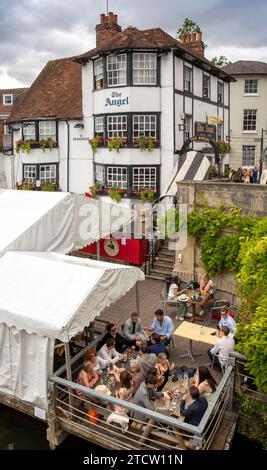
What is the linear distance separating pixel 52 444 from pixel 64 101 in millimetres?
22626

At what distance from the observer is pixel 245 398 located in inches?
324

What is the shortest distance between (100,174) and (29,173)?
5695 mm

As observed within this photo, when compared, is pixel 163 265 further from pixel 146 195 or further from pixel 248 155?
pixel 248 155

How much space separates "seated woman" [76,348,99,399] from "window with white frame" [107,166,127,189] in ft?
47.8

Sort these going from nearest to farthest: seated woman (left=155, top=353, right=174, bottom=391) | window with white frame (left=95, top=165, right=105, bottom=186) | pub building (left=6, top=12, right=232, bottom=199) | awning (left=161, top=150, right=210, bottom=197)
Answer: seated woman (left=155, top=353, right=174, bottom=391)
awning (left=161, top=150, right=210, bottom=197)
pub building (left=6, top=12, right=232, bottom=199)
window with white frame (left=95, top=165, right=105, bottom=186)

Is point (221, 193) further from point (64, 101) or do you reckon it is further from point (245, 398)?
point (64, 101)

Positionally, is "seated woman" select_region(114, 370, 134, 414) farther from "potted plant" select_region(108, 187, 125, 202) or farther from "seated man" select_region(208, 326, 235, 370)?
"potted plant" select_region(108, 187, 125, 202)

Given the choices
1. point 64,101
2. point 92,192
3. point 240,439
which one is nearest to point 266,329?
point 240,439

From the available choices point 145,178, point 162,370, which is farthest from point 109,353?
point 145,178

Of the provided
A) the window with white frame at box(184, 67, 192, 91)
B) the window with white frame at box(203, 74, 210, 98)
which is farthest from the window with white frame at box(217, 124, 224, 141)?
the window with white frame at box(184, 67, 192, 91)

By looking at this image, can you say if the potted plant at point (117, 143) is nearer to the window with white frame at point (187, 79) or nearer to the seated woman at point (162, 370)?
the window with white frame at point (187, 79)

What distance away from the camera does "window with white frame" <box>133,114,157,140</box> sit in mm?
21812

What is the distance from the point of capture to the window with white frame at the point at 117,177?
22.5 metres

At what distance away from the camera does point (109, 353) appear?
955 centimetres
